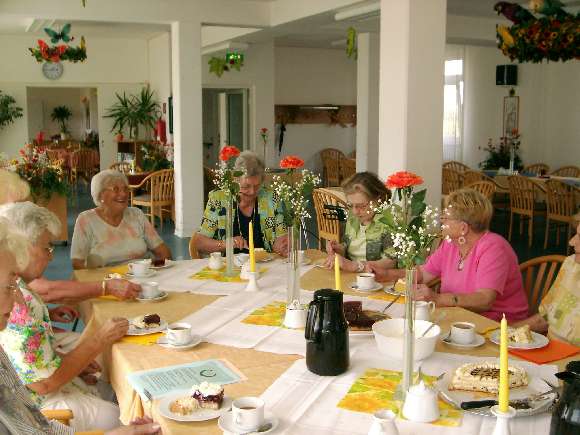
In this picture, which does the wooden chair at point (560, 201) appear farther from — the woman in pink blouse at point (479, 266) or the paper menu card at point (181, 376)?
the paper menu card at point (181, 376)

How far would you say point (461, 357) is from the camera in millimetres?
2129

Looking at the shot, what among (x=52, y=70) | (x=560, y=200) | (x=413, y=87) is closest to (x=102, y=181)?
(x=413, y=87)

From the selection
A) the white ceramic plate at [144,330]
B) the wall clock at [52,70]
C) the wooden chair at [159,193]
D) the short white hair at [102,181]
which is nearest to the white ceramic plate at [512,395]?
the white ceramic plate at [144,330]

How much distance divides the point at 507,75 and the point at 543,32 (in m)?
6.61

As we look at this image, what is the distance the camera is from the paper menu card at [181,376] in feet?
6.31

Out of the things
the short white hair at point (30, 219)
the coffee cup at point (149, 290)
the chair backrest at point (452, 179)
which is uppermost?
the short white hair at point (30, 219)

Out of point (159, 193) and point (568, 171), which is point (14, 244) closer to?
point (159, 193)

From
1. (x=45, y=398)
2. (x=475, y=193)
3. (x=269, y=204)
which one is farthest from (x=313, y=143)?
(x=45, y=398)

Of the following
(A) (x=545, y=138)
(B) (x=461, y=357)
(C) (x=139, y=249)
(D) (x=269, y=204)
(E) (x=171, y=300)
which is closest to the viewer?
(B) (x=461, y=357)

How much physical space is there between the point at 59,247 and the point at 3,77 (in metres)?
6.15

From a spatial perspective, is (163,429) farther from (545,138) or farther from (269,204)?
(545,138)

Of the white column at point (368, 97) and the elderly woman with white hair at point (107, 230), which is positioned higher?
the white column at point (368, 97)

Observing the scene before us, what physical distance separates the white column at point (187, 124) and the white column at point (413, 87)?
3.72 m

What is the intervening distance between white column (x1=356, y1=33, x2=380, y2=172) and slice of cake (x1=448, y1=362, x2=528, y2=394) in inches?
315
